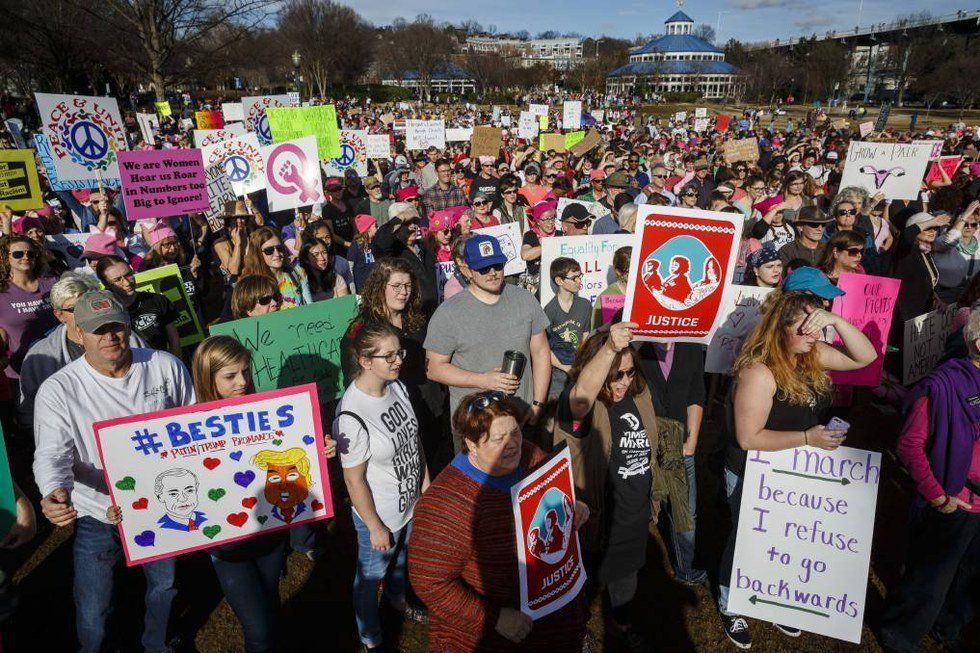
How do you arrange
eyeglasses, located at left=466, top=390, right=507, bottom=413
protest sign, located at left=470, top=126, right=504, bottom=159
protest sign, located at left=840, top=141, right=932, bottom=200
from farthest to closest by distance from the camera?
protest sign, located at left=470, top=126, right=504, bottom=159 < protest sign, located at left=840, top=141, right=932, bottom=200 < eyeglasses, located at left=466, top=390, right=507, bottom=413

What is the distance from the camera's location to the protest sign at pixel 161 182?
6.37m

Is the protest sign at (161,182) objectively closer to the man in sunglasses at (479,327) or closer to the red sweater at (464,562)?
the man in sunglasses at (479,327)

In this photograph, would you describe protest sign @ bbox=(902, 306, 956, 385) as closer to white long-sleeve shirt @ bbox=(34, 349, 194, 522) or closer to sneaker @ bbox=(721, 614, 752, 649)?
sneaker @ bbox=(721, 614, 752, 649)

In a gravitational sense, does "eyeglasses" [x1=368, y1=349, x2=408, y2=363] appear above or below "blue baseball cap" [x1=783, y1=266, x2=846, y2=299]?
below

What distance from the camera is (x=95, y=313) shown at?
271 centimetres

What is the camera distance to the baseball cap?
107 inches

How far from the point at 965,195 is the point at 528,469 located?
11142 millimetres

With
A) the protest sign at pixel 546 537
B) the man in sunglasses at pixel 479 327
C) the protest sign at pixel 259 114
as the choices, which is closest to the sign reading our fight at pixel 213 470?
the man in sunglasses at pixel 479 327

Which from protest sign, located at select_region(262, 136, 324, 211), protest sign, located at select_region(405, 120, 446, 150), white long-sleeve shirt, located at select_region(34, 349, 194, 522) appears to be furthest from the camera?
protest sign, located at select_region(405, 120, 446, 150)

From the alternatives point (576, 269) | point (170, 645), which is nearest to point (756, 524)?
point (576, 269)

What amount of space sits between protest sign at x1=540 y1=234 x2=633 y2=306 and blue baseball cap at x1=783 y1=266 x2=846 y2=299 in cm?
201

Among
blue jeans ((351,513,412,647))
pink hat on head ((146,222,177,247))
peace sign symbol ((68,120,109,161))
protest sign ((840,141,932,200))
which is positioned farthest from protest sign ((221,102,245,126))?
blue jeans ((351,513,412,647))

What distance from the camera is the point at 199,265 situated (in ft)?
22.8

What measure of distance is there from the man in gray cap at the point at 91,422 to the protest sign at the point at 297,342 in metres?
0.97
